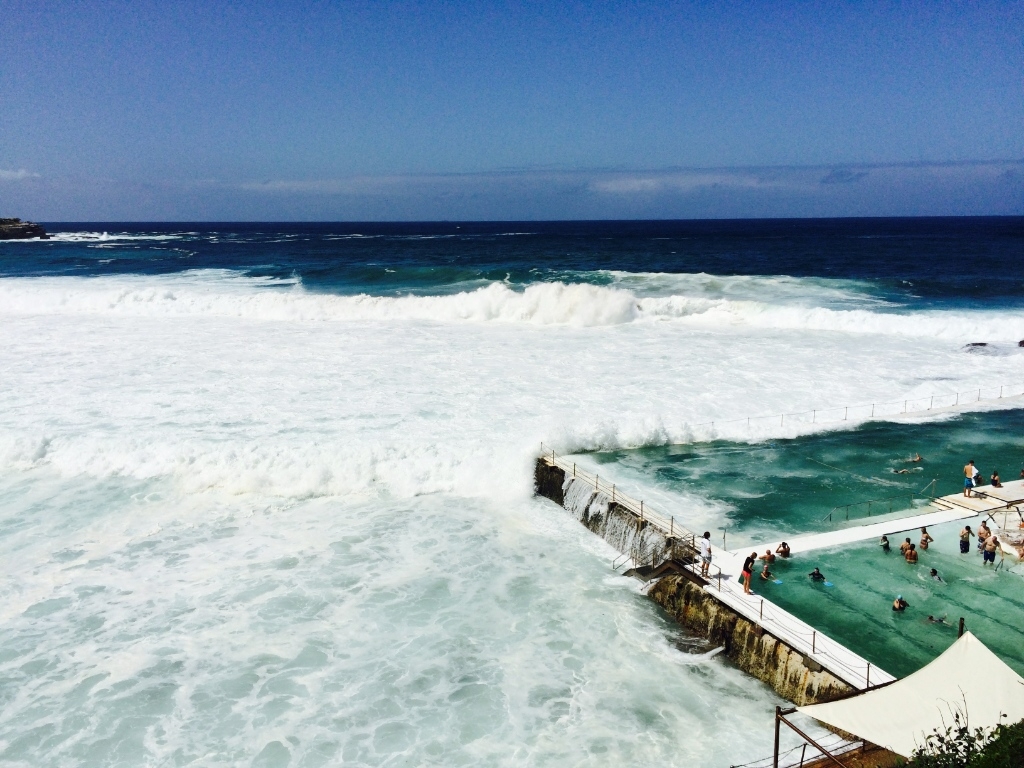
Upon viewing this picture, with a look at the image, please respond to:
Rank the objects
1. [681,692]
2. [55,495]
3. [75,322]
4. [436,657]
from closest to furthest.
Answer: [681,692] → [436,657] → [55,495] → [75,322]

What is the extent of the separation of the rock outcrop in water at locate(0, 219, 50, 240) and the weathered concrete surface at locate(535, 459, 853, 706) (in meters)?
157

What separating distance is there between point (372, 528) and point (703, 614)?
863 cm

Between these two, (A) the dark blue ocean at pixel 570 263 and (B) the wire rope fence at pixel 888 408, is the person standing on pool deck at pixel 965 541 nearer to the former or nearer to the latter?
(B) the wire rope fence at pixel 888 408

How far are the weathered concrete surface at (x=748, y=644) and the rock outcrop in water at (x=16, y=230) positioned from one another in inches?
6368

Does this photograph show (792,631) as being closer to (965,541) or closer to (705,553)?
(705,553)

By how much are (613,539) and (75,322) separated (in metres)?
43.5

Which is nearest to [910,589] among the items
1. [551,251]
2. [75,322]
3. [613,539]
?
[613,539]

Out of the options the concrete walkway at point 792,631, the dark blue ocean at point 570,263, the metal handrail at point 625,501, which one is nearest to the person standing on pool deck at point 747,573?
the concrete walkway at point 792,631

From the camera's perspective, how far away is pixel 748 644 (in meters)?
13.4

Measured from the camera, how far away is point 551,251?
106688 millimetres

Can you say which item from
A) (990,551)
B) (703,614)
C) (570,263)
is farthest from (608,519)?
(570,263)

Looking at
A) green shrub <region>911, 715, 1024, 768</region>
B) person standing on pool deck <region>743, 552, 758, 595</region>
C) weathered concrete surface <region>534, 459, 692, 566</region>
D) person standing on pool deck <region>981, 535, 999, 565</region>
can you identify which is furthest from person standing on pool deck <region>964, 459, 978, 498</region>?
green shrub <region>911, 715, 1024, 768</region>

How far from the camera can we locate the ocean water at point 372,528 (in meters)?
12.0

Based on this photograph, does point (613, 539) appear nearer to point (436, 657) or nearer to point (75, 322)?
point (436, 657)
